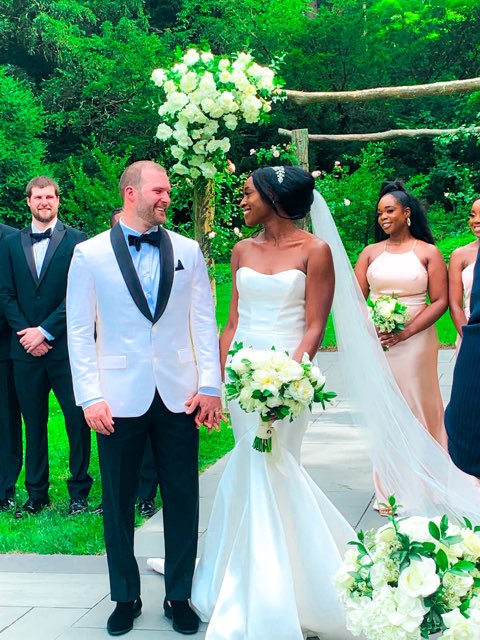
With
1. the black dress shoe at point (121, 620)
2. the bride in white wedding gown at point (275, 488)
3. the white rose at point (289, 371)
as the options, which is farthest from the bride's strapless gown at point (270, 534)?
the white rose at point (289, 371)

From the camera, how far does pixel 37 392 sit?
691cm

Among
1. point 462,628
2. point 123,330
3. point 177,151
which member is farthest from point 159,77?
point 462,628

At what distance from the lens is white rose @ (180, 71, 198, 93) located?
7984mm

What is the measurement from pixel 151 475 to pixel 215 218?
4.30 meters

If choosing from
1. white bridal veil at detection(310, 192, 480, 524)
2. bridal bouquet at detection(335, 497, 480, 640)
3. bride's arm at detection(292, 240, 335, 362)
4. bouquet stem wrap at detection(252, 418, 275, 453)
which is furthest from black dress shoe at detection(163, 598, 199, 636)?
bridal bouquet at detection(335, 497, 480, 640)

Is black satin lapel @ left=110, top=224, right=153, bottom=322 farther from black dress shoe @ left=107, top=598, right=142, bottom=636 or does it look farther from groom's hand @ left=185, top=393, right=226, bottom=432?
black dress shoe @ left=107, top=598, right=142, bottom=636

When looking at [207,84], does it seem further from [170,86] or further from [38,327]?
[38,327]

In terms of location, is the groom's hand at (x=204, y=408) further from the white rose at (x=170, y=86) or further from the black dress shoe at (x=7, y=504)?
the white rose at (x=170, y=86)

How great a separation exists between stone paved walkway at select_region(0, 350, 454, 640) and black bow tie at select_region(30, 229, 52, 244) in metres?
2.21

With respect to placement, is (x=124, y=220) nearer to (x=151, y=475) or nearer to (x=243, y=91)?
(x=151, y=475)

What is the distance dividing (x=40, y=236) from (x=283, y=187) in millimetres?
2747

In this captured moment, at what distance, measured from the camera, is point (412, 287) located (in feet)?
22.4

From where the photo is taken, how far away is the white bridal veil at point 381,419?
18.1ft

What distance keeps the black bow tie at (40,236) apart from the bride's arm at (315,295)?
110 inches
